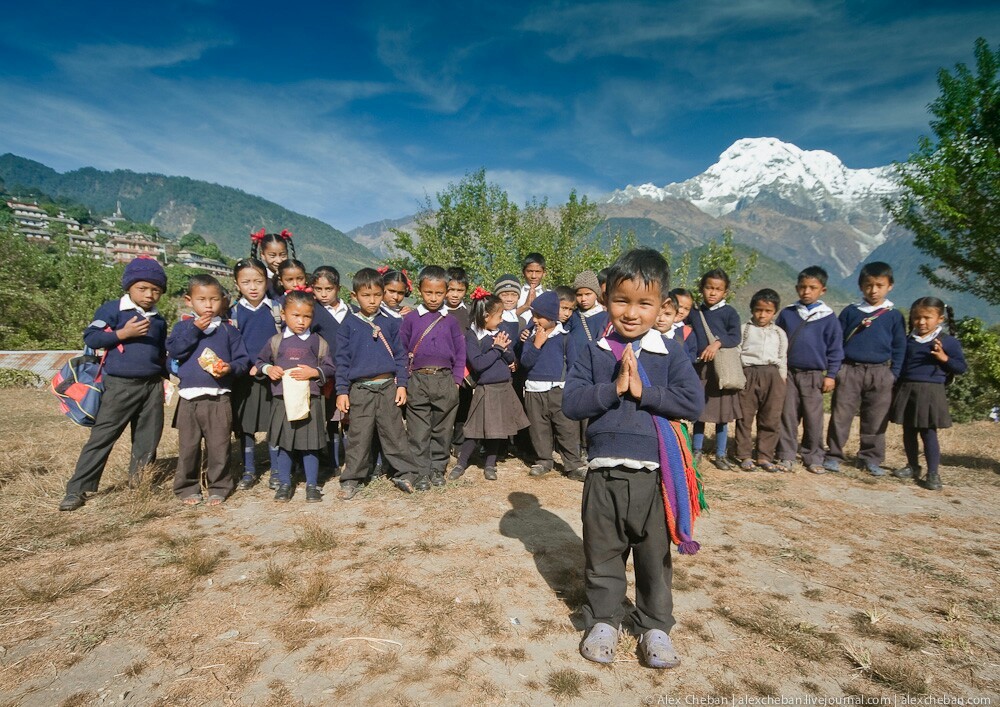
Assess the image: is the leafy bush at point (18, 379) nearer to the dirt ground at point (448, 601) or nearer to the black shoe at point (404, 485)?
the dirt ground at point (448, 601)

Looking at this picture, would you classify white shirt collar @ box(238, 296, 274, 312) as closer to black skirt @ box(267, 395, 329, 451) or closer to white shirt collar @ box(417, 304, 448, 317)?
black skirt @ box(267, 395, 329, 451)

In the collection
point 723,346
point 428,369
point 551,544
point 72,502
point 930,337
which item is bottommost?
point 72,502

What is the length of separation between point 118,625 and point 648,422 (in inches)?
116

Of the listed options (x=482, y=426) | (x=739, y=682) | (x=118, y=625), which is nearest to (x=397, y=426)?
(x=482, y=426)

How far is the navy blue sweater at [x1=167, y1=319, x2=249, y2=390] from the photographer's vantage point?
4.25 m

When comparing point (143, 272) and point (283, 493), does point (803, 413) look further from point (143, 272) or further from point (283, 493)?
point (143, 272)

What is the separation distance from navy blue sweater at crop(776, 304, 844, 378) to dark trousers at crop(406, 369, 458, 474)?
3.93 meters

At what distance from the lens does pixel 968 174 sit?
62.9ft

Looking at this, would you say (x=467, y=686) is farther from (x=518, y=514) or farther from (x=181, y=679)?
(x=518, y=514)

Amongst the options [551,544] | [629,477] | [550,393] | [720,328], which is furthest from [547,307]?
[629,477]

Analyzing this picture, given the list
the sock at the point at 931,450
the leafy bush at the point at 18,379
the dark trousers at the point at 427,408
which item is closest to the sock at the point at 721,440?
the sock at the point at 931,450

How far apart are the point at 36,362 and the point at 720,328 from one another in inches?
606

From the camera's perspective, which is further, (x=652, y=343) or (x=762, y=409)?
(x=762, y=409)

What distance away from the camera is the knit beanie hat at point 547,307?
5105 mm
